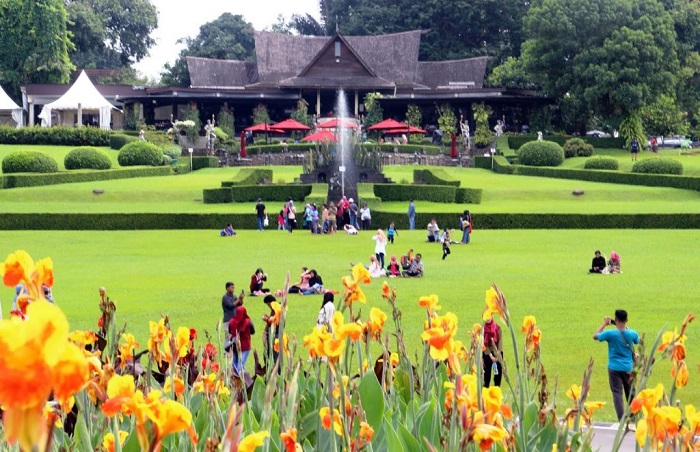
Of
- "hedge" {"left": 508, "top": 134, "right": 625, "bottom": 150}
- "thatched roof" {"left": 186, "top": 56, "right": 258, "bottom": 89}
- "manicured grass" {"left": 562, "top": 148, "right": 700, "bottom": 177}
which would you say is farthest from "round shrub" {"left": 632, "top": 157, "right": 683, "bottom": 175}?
"thatched roof" {"left": 186, "top": 56, "right": 258, "bottom": 89}

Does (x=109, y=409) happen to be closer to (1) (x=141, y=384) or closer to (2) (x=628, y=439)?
(1) (x=141, y=384)

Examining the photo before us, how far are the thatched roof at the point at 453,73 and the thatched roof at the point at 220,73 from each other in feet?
33.7

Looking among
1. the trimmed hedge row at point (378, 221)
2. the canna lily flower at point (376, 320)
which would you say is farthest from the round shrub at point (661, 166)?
the canna lily flower at point (376, 320)

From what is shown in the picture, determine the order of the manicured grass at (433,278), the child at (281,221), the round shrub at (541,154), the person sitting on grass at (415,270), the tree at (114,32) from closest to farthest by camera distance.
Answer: the manicured grass at (433,278) < the person sitting on grass at (415,270) < the child at (281,221) < the round shrub at (541,154) < the tree at (114,32)

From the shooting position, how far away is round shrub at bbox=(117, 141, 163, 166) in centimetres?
4409

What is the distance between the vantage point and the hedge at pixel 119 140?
5053 centimetres

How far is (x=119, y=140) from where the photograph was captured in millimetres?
50625

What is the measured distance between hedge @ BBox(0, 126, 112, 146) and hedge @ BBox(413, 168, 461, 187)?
19502mm

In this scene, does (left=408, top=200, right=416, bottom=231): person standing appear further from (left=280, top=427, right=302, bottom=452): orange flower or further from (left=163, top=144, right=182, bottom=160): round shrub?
(left=280, top=427, right=302, bottom=452): orange flower

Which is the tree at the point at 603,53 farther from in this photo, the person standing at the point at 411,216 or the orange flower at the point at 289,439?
the orange flower at the point at 289,439

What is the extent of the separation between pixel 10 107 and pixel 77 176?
2313 centimetres

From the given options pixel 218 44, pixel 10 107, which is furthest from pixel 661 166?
pixel 218 44

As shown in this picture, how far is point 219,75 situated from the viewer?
63.4 m

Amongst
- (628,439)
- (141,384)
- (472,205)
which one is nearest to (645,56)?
(472,205)
